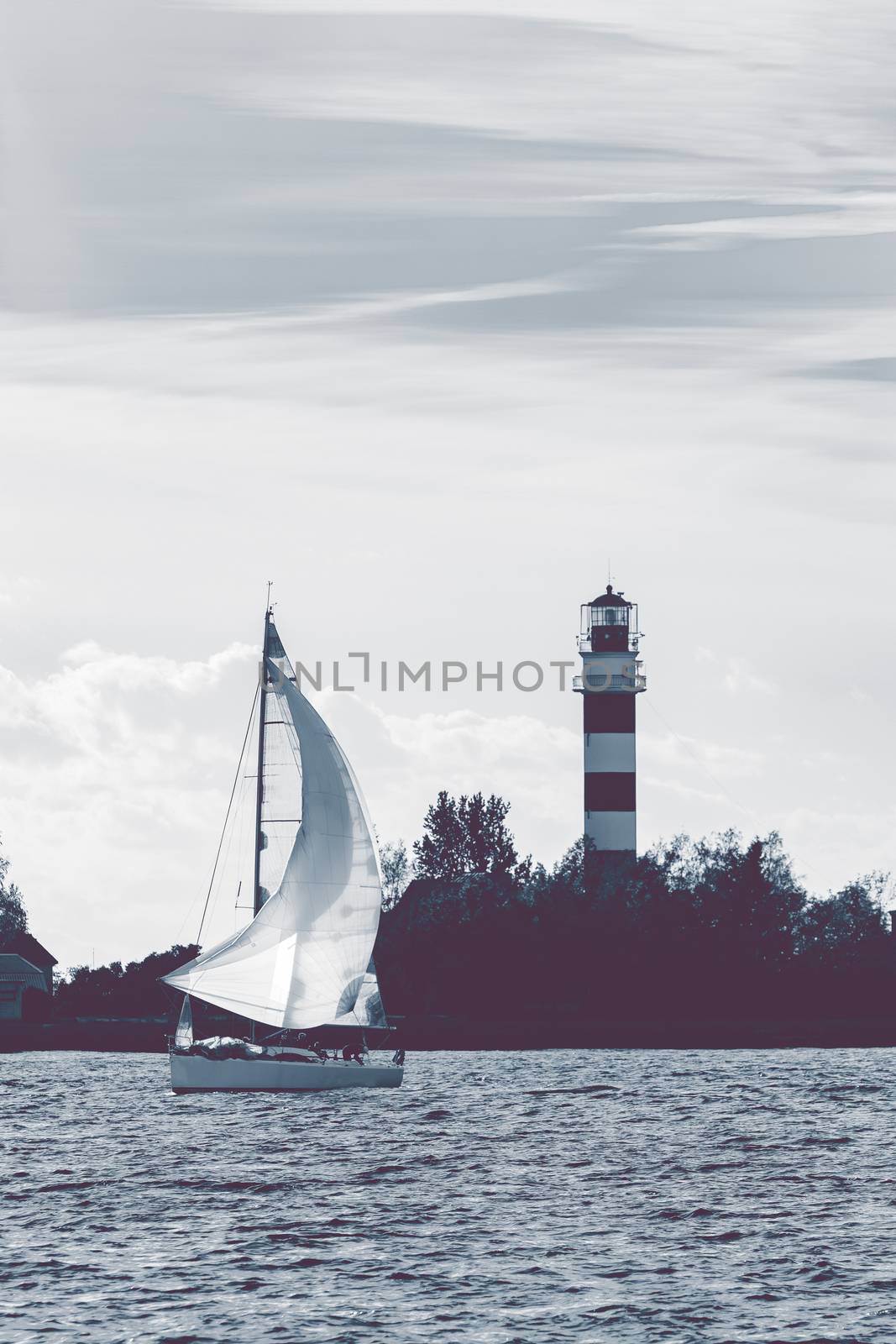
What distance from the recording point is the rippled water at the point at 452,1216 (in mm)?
27719

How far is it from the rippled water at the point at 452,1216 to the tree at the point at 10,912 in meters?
74.6

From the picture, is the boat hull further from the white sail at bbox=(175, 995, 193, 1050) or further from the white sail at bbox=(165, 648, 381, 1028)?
the white sail at bbox=(165, 648, 381, 1028)

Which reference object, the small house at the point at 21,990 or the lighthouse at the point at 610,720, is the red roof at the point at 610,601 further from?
the small house at the point at 21,990

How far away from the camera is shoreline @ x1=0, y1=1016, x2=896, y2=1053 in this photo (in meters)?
99.9

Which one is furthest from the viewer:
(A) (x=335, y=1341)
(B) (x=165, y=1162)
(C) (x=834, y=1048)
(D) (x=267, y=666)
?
(C) (x=834, y=1048)

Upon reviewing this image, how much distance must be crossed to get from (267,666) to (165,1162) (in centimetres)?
2650

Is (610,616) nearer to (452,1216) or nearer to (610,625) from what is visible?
(610,625)

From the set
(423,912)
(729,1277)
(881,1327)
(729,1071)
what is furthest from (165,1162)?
(423,912)

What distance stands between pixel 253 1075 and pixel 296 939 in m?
4.67

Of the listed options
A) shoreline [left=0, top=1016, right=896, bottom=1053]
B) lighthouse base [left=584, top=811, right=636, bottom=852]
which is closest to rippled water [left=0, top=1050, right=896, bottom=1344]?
shoreline [left=0, top=1016, right=896, bottom=1053]

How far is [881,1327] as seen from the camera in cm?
2692

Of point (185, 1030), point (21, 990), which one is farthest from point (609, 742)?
point (185, 1030)

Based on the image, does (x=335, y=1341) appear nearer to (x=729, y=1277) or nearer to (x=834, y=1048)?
(x=729, y=1277)

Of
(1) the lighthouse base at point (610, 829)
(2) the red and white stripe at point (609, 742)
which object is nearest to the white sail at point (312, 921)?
(2) the red and white stripe at point (609, 742)
